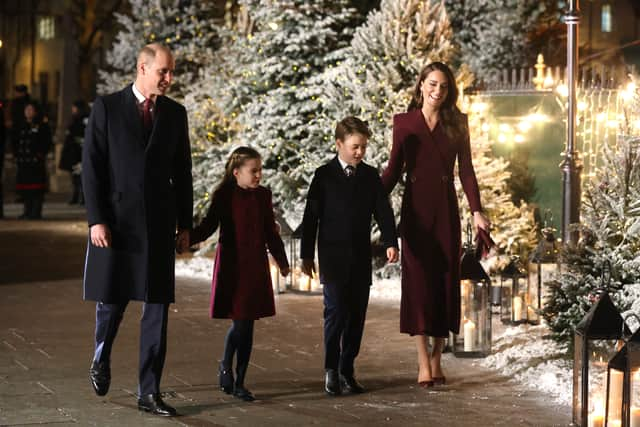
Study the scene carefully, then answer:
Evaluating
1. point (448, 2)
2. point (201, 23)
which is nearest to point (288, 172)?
point (201, 23)

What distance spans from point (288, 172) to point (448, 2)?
11.7 metres

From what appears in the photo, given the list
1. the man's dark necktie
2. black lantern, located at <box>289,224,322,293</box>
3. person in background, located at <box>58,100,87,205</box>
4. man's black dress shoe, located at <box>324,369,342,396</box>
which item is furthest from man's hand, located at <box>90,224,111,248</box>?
person in background, located at <box>58,100,87,205</box>

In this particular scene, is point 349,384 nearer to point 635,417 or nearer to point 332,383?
point 332,383

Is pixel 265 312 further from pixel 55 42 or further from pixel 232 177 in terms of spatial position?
pixel 55 42

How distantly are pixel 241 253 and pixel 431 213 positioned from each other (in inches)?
49.9

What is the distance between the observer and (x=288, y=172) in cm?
1563

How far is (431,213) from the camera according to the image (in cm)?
832

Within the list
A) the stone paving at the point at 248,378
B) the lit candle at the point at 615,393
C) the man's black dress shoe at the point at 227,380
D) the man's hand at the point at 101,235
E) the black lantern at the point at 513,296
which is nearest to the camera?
the lit candle at the point at 615,393

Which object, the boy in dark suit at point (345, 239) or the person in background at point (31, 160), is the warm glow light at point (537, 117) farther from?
the person in background at point (31, 160)

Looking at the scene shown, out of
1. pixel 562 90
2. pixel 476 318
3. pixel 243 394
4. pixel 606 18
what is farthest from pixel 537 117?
pixel 606 18

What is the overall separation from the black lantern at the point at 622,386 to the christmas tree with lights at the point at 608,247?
1.94 m

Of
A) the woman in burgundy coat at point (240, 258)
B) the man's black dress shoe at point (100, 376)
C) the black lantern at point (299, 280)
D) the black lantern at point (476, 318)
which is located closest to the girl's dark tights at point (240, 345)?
the woman in burgundy coat at point (240, 258)

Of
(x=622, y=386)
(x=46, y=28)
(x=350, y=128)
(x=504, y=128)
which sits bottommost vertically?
(x=622, y=386)

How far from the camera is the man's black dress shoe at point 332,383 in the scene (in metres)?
7.95
